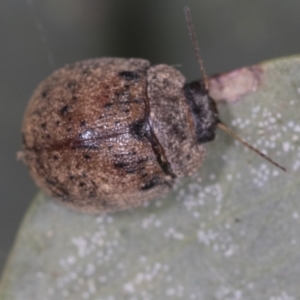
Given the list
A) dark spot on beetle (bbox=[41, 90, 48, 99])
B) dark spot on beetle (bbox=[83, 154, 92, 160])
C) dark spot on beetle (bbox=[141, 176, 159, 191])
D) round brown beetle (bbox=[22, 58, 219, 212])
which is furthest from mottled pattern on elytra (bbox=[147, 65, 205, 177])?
dark spot on beetle (bbox=[41, 90, 48, 99])

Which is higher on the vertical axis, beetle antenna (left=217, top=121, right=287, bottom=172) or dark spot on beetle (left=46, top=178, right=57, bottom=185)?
dark spot on beetle (left=46, top=178, right=57, bottom=185)

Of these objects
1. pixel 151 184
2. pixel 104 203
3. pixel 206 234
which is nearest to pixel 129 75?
pixel 151 184

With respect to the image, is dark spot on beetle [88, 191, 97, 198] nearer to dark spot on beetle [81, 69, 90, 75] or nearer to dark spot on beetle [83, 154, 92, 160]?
dark spot on beetle [83, 154, 92, 160]

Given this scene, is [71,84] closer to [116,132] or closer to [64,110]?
[64,110]

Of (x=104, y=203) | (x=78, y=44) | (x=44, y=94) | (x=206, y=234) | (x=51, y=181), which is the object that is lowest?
(x=206, y=234)

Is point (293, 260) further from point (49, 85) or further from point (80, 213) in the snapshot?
point (49, 85)

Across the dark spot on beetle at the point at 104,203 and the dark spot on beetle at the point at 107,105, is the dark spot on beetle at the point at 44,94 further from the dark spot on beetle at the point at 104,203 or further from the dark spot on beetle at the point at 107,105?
the dark spot on beetle at the point at 104,203

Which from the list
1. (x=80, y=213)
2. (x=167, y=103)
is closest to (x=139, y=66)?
(x=167, y=103)
